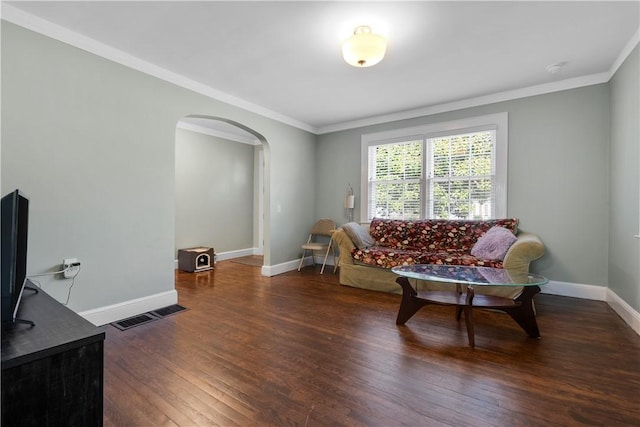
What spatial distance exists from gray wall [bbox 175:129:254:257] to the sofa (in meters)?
2.73

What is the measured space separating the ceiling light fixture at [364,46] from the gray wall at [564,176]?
2.30 meters

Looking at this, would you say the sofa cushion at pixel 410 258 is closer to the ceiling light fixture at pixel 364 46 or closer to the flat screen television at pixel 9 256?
the ceiling light fixture at pixel 364 46

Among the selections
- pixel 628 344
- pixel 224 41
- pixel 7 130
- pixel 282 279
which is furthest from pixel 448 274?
pixel 7 130

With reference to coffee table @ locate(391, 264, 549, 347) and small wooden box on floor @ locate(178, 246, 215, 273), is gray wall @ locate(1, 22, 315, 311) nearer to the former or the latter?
small wooden box on floor @ locate(178, 246, 215, 273)

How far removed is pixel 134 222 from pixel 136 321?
0.93 meters

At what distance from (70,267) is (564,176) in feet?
16.7

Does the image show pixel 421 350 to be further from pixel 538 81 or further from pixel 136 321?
pixel 538 81

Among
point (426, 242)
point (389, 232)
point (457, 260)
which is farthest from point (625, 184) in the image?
point (389, 232)

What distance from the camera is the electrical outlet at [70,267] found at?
236cm

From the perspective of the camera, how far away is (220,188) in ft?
18.6

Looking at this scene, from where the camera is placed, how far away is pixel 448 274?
251 centimetres

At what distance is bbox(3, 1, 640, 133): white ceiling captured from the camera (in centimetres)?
211

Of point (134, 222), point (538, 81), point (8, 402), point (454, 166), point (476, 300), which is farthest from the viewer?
point (454, 166)

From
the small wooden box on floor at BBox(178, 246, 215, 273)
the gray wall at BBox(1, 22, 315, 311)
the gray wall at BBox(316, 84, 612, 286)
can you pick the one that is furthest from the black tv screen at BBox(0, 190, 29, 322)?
the gray wall at BBox(316, 84, 612, 286)
